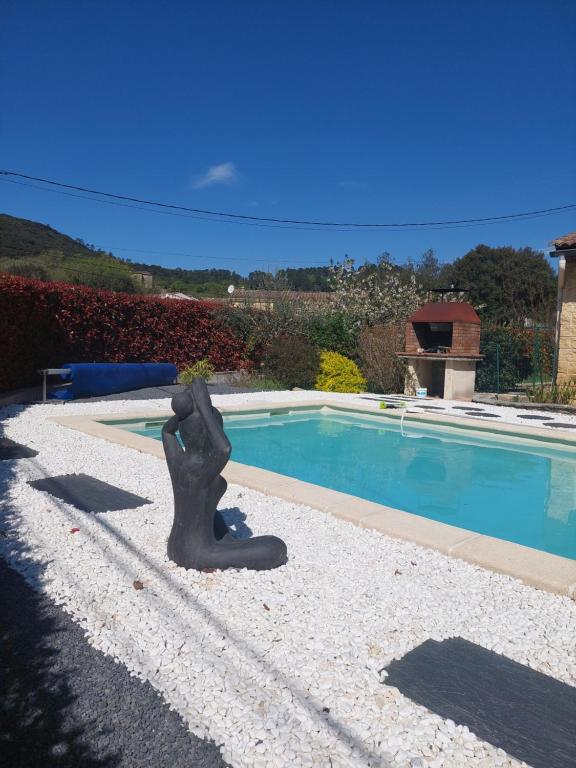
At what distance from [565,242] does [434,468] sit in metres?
7.12

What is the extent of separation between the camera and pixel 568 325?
40.5ft

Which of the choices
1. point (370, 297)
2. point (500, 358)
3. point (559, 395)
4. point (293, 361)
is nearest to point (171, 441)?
point (559, 395)

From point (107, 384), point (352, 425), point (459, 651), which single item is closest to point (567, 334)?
point (352, 425)

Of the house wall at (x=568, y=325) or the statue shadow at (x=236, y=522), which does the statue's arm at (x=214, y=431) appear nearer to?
the statue shadow at (x=236, y=522)

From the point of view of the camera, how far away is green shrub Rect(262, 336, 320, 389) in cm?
1505

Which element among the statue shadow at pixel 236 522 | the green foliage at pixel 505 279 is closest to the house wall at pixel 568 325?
the statue shadow at pixel 236 522

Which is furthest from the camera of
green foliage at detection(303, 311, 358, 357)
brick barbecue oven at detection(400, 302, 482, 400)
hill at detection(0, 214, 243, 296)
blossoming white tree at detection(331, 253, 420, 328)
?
hill at detection(0, 214, 243, 296)

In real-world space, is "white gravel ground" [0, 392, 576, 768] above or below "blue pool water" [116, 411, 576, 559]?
above

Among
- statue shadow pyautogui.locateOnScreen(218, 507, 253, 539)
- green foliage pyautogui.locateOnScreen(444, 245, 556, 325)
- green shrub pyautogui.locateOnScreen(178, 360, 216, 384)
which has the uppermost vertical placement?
green foliage pyautogui.locateOnScreen(444, 245, 556, 325)

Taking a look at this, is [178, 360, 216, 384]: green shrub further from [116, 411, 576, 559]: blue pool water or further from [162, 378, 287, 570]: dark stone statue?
[162, 378, 287, 570]: dark stone statue

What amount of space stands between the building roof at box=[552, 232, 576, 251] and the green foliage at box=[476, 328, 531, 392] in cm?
280

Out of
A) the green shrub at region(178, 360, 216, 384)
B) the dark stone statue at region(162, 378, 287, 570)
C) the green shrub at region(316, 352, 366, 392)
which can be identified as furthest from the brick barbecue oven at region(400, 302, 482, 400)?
the dark stone statue at region(162, 378, 287, 570)

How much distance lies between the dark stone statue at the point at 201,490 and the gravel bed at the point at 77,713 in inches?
35.3

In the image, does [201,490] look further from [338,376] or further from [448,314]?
[338,376]
